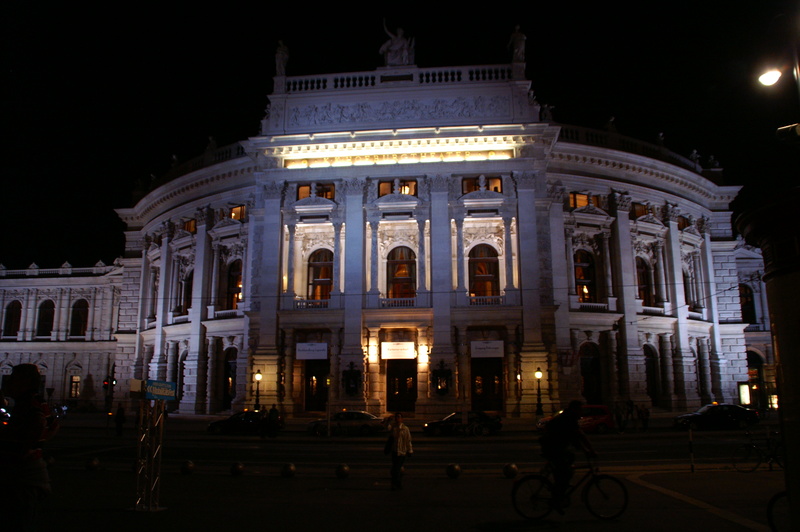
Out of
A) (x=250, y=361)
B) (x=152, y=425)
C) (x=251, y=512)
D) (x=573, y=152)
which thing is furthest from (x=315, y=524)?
(x=573, y=152)

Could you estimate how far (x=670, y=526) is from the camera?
924 centimetres

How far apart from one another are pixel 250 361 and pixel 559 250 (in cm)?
2120

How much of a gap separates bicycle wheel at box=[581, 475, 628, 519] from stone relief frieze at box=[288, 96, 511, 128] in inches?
1256

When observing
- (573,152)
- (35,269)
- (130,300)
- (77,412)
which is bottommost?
(77,412)

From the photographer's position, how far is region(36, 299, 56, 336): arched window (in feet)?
201

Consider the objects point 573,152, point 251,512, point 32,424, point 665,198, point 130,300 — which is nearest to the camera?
point 32,424

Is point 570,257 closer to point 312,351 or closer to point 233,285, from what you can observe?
point 312,351

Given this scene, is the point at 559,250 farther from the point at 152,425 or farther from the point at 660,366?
the point at 152,425

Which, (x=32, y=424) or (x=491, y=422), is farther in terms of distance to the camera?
(x=491, y=422)

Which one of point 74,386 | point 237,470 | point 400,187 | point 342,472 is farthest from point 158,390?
point 74,386

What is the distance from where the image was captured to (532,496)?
9.79m

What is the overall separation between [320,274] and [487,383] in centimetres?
1292

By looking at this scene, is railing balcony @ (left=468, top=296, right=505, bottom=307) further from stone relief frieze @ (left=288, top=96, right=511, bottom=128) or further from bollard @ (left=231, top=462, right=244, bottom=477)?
bollard @ (left=231, top=462, right=244, bottom=477)

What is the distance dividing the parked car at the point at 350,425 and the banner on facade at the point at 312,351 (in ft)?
20.8
